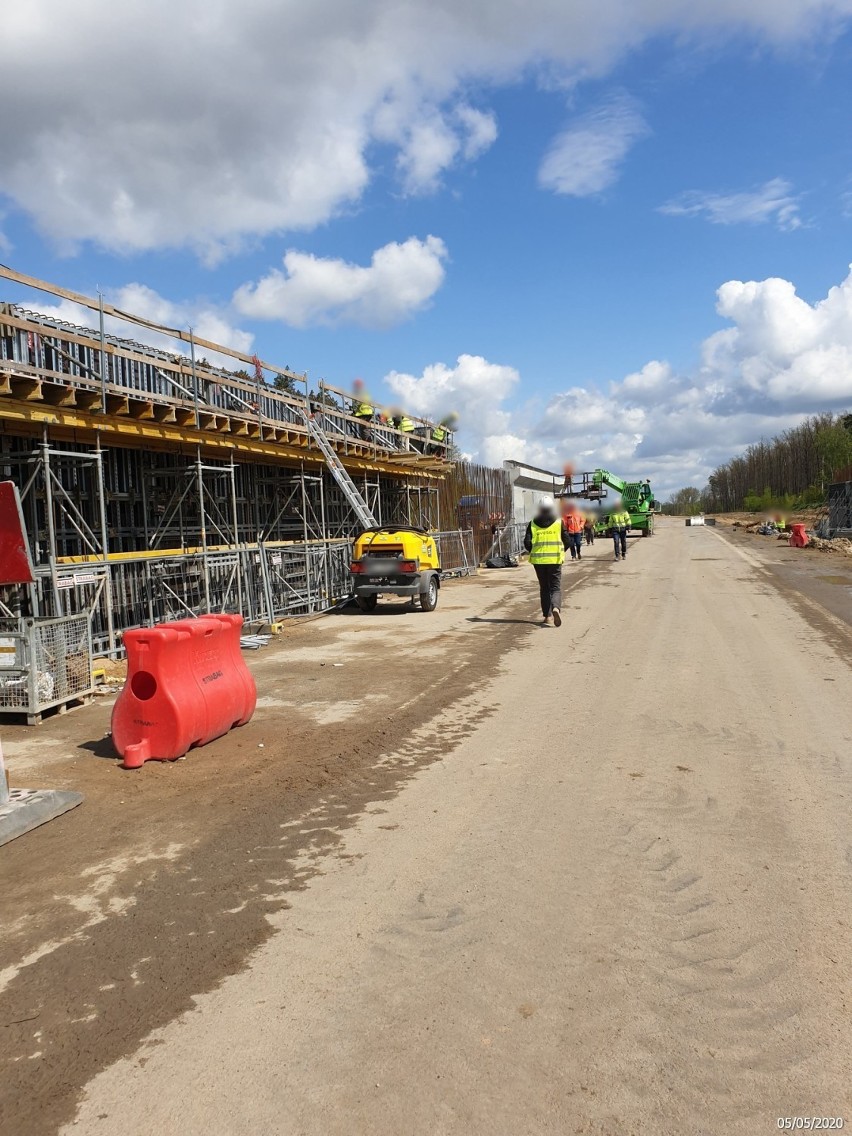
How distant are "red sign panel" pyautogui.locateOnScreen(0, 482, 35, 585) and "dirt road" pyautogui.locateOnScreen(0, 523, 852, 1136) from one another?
61.3 inches

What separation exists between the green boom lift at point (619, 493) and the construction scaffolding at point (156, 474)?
22461 mm

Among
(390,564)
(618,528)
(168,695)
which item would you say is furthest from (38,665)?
(618,528)

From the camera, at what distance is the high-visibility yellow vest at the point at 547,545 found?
1299cm

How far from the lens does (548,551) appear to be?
1299 cm

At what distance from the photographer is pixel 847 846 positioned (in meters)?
4.44

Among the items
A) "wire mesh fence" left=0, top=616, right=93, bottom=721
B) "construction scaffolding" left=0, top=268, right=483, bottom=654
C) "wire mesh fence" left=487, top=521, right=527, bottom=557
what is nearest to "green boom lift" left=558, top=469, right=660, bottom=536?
"wire mesh fence" left=487, top=521, right=527, bottom=557

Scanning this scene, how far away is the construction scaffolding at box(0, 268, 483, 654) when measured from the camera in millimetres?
10250

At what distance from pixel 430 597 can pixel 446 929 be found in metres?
12.6

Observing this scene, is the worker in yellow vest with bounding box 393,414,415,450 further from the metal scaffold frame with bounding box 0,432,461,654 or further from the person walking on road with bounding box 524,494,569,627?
the person walking on road with bounding box 524,494,569,627

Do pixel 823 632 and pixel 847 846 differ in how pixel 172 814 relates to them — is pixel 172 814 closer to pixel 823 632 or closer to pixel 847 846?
pixel 847 846

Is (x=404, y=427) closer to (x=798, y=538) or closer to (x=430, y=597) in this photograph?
(x=430, y=597)

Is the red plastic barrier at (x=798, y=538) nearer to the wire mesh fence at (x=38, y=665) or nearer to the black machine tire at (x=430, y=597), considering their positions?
the black machine tire at (x=430, y=597)
